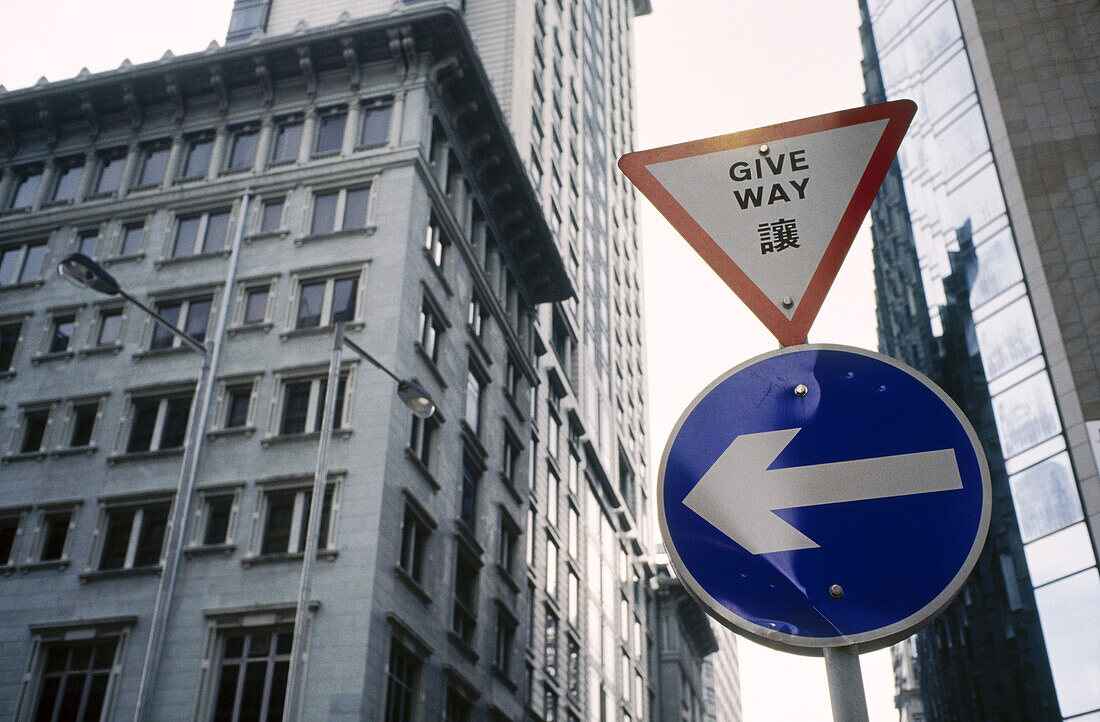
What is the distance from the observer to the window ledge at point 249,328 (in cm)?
2819

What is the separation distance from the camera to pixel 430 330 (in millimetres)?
29859

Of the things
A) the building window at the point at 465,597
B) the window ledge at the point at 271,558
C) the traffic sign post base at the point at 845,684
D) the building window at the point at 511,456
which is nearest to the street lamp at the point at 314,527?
the window ledge at the point at 271,558

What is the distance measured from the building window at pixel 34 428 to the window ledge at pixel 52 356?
1605mm

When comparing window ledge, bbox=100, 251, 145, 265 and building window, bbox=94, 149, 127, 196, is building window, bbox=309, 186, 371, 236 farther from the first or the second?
building window, bbox=94, 149, 127, 196

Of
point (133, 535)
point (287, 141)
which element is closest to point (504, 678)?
point (133, 535)

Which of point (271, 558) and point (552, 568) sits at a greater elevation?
point (552, 568)

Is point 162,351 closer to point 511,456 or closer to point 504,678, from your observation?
point 511,456

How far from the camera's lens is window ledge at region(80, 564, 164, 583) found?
25094 mm

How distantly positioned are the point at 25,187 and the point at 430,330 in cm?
1622

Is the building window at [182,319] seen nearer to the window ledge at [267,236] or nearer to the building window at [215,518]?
the window ledge at [267,236]

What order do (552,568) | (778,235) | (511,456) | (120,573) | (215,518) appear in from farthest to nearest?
(552,568) < (511,456) < (215,518) < (120,573) < (778,235)

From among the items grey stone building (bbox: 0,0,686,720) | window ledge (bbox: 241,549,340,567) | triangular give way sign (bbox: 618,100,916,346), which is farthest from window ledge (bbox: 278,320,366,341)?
triangular give way sign (bbox: 618,100,916,346)

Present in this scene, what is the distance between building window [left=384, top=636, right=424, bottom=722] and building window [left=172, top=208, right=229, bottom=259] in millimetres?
13674

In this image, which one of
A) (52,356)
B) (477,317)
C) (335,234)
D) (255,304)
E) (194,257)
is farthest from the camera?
(477,317)
